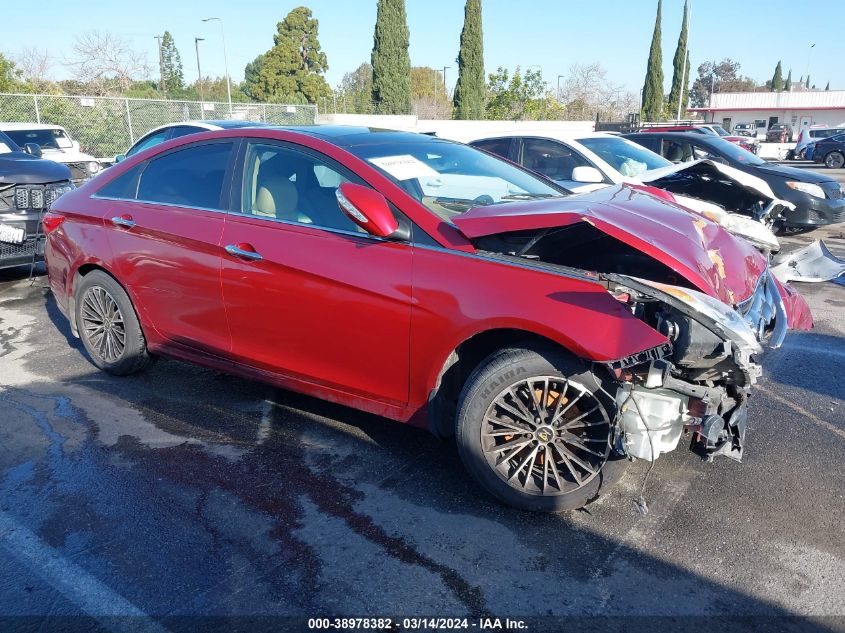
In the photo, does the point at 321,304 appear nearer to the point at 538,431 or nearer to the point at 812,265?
the point at 538,431

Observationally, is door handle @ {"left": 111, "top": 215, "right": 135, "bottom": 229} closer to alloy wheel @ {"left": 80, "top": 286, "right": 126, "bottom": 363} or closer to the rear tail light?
alloy wheel @ {"left": 80, "top": 286, "right": 126, "bottom": 363}

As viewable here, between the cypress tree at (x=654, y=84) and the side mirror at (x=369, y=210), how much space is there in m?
49.5

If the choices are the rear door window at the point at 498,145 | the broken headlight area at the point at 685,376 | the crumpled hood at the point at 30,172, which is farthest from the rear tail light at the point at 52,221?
the rear door window at the point at 498,145

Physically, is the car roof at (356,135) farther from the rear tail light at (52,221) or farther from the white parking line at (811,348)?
the white parking line at (811,348)

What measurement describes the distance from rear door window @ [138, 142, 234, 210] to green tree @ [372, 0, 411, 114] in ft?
120

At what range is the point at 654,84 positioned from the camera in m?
48.6

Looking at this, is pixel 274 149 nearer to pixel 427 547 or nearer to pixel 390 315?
pixel 390 315

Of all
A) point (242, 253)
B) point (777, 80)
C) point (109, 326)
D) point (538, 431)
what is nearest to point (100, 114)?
point (109, 326)

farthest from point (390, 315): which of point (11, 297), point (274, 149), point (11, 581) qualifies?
point (11, 297)

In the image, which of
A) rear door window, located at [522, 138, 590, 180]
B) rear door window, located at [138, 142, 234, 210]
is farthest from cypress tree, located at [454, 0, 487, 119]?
rear door window, located at [138, 142, 234, 210]

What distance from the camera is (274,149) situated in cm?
395

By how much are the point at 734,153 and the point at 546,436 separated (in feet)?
31.5

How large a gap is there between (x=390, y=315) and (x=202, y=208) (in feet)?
5.02

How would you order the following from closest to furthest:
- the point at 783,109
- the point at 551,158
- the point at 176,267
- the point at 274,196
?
1. the point at 274,196
2. the point at 176,267
3. the point at 551,158
4. the point at 783,109
